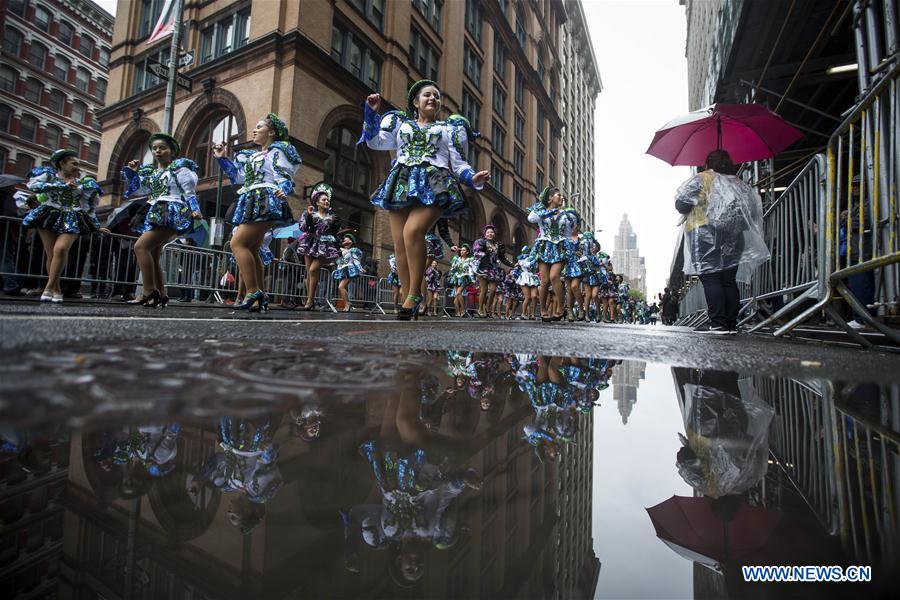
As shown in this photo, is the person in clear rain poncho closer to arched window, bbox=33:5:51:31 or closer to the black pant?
the black pant

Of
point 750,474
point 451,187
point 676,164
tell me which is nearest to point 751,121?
point 676,164

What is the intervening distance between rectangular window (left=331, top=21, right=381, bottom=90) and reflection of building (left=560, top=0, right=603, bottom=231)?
3121 centimetres

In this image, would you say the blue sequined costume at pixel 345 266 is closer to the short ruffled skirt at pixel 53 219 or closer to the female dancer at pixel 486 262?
the female dancer at pixel 486 262

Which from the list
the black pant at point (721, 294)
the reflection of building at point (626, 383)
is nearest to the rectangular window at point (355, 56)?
the black pant at point (721, 294)

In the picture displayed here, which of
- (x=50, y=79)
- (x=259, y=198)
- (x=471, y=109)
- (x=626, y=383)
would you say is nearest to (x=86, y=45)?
(x=50, y=79)

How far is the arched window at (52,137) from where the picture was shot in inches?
1244

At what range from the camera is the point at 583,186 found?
6016 centimetres

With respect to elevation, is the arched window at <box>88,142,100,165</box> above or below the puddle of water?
above

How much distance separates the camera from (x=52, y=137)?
3212cm

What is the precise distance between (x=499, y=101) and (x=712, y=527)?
3169 centimetres

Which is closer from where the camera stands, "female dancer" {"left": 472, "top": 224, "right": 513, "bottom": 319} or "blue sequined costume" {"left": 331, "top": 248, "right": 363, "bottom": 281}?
"blue sequined costume" {"left": 331, "top": 248, "right": 363, "bottom": 281}

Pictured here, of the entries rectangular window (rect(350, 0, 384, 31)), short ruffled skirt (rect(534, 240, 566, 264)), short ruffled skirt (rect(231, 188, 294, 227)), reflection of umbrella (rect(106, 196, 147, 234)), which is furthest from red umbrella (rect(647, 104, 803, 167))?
rectangular window (rect(350, 0, 384, 31))

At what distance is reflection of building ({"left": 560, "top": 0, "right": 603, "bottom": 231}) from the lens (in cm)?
4781

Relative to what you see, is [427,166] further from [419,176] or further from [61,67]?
[61,67]
